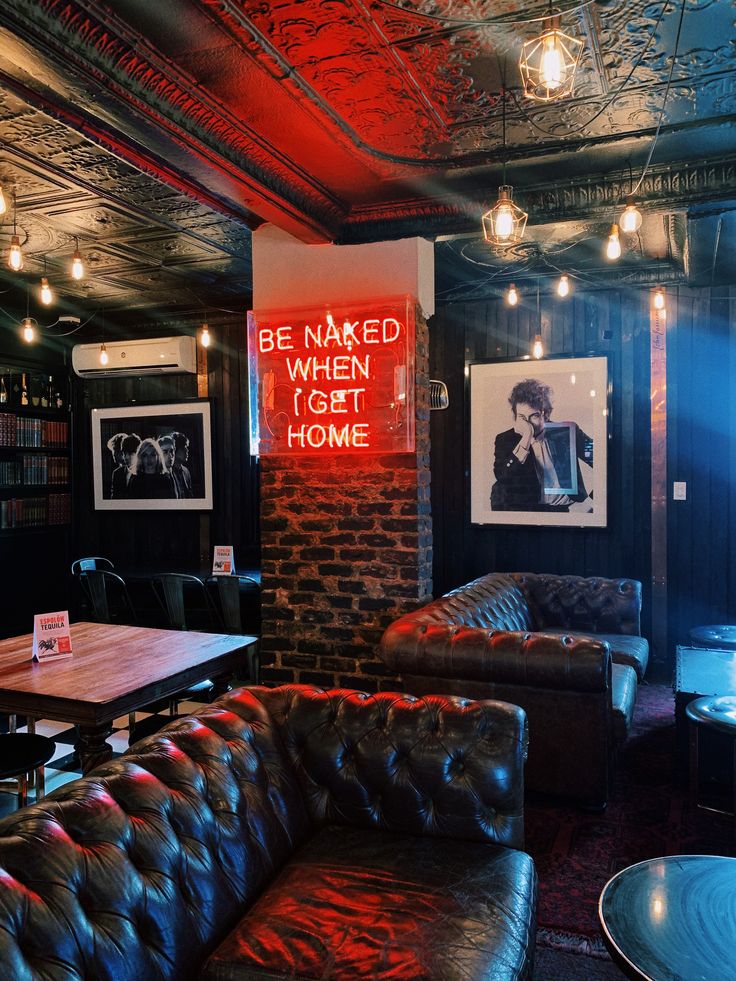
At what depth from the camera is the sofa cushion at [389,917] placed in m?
1.55

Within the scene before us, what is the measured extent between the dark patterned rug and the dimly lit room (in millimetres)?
20

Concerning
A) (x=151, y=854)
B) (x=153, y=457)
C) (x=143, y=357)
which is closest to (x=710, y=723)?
(x=151, y=854)

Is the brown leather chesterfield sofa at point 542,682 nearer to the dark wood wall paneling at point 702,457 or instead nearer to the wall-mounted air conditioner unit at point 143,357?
the dark wood wall paneling at point 702,457

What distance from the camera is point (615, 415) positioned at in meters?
5.53

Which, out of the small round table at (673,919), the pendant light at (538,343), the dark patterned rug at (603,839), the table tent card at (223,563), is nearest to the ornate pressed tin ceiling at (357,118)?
the pendant light at (538,343)

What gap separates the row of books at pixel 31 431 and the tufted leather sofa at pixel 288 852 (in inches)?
208

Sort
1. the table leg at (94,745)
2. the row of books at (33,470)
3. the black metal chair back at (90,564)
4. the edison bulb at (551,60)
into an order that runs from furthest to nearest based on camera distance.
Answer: the row of books at (33,470) < the black metal chair back at (90,564) < the table leg at (94,745) < the edison bulb at (551,60)

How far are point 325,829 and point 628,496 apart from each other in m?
4.07

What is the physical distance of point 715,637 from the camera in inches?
181

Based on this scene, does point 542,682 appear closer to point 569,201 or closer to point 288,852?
point 288,852

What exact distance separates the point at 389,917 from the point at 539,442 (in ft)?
14.5

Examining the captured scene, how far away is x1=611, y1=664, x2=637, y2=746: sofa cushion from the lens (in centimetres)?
329

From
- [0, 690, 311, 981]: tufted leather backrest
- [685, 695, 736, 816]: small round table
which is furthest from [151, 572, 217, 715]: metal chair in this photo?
[685, 695, 736, 816]: small round table

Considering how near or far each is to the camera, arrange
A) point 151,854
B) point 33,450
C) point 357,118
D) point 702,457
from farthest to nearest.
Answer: point 33,450 → point 702,457 → point 357,118 → point 151,854
